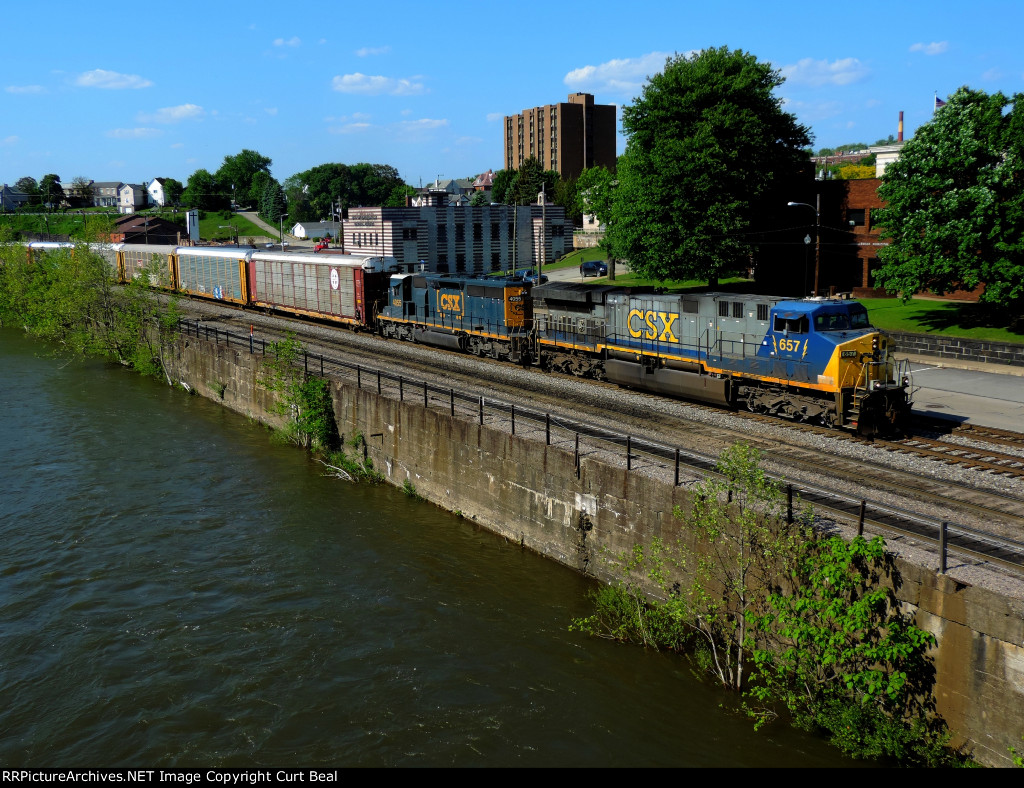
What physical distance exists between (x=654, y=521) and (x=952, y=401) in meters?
16.7

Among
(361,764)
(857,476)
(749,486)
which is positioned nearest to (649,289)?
(857,476)

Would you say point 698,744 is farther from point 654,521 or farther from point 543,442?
point 543,442

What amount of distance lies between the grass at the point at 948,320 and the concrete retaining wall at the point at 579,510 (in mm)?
25304

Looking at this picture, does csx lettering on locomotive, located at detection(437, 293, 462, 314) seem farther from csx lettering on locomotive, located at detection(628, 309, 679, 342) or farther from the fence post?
the fence post

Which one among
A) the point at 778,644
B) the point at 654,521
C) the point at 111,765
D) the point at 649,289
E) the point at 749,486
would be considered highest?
the point at 649,289

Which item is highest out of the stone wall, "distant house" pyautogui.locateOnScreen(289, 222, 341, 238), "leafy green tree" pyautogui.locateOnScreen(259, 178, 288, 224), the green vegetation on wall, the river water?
"leafy green tree" pyautogui.locateOnScreen(259, 178, 288, 224)

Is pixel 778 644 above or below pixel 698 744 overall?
above

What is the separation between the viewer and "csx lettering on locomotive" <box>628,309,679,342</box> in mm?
28641

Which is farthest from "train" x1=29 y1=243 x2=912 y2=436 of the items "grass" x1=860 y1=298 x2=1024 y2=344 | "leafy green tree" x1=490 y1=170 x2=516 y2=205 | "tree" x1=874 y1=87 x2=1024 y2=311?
"leafy green tree" x1=490 y1=170 x2=516 y2=205

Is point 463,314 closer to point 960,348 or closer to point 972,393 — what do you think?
point 972,393

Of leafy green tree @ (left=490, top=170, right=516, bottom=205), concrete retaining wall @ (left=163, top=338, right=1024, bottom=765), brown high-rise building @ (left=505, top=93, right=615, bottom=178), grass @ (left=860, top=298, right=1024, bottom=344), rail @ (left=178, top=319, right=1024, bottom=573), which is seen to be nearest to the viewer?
concrete retaining wall @ (left=163, top=338, right=1024, bottom=765)

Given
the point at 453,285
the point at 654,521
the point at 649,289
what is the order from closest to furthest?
the point at 654,521, the point at 649,289, the point at 453,285

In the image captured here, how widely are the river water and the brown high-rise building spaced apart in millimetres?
159730

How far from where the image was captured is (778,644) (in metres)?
14.4
